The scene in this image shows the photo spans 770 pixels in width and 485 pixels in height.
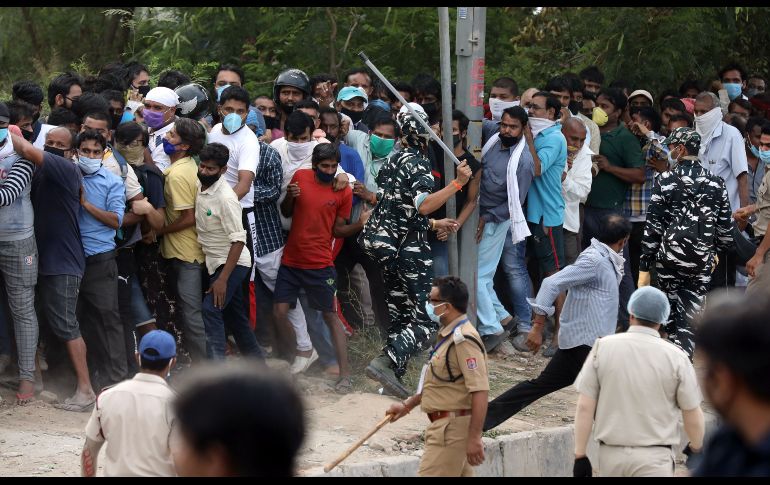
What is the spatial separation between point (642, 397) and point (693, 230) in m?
3.82

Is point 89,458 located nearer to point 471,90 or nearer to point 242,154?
point 242,154

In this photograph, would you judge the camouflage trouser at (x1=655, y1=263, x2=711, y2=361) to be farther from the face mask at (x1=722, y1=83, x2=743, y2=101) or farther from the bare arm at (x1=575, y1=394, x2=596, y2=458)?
the face mask at (x1=722, y1=83, x2=743, y2=101)

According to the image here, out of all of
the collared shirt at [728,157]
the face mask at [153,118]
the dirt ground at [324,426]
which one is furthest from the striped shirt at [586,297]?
the collared shirt at [728,157]

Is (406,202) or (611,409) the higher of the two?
(406,202)

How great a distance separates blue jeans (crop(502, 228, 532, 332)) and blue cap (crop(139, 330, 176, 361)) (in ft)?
17.6

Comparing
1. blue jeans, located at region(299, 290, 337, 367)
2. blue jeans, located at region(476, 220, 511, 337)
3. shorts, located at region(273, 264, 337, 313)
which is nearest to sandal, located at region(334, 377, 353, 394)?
blue jeans, located at region(299, 290, 337, 367)

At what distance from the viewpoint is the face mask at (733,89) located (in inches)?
529

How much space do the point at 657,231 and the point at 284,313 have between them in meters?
3.14

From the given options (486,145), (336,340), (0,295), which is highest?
(486,145)
